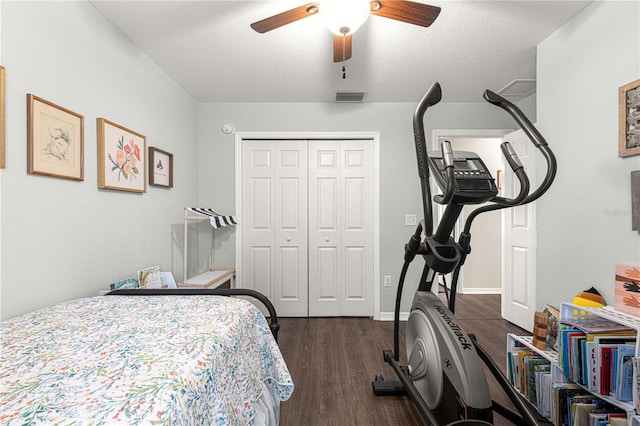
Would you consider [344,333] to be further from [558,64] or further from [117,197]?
[558,64]

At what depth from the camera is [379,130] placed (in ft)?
11.8

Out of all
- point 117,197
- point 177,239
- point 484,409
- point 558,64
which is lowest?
point 484,409

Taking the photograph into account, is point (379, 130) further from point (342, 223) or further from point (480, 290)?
point (480, 290)

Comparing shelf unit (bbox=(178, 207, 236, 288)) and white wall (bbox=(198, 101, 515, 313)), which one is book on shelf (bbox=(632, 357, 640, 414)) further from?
shelf unit (bbox=(178, 207, 236, 288))

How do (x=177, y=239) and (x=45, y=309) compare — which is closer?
(x=45, y=309)

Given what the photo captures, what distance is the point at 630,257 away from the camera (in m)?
1.67

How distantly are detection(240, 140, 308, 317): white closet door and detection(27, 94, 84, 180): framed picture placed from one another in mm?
1939

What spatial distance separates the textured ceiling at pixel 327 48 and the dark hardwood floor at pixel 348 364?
95.3 inches

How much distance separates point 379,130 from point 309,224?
133 cm

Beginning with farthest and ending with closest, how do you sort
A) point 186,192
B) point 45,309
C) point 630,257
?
point 186,192 → point 630,257 → point 45,309

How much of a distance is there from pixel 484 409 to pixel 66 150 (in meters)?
2.36

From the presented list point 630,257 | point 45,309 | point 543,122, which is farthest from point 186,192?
point 630,257

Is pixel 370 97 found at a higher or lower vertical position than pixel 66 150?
higher

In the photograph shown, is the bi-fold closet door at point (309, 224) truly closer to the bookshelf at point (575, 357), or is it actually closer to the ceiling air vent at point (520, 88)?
the ceiling air vent at point (520, 88)
